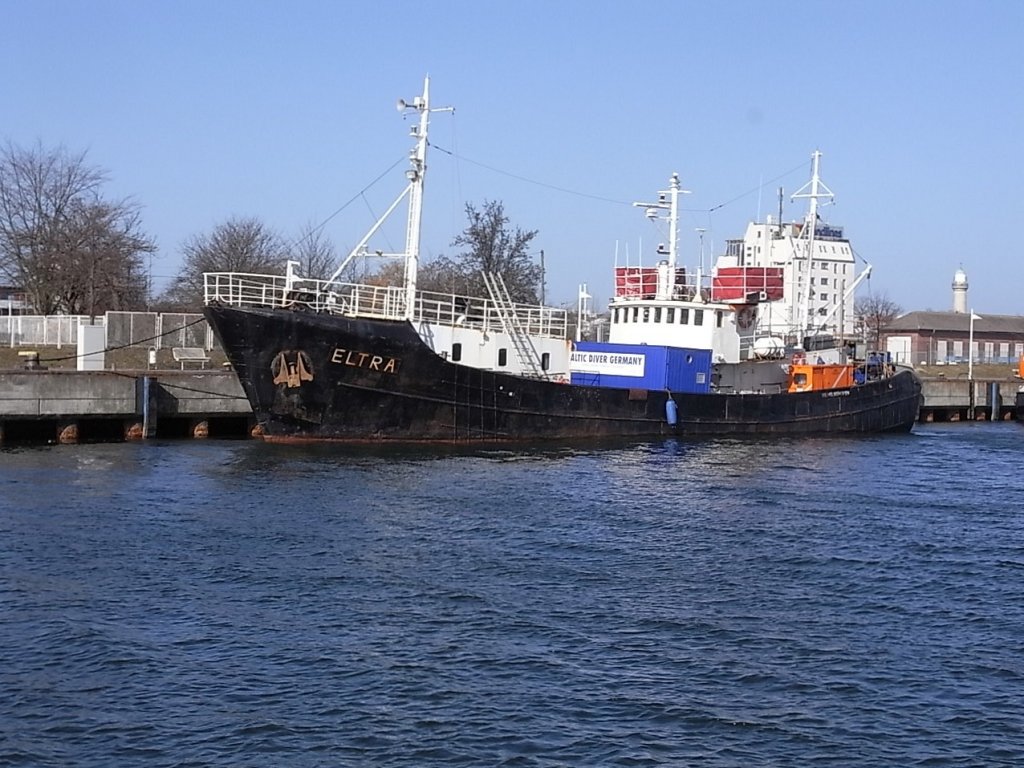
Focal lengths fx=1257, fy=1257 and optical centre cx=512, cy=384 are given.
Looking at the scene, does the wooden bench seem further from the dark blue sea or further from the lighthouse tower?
the lighthouse tower

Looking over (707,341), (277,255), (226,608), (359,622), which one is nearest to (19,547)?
(226,608)

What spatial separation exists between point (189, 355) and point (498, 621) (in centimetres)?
3028

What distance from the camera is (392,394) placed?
34281mm

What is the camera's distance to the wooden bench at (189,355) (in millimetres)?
43688

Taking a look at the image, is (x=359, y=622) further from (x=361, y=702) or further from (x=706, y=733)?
(x=706, y=733)

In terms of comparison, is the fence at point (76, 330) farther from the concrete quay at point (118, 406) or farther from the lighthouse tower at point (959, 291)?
the lighthouse tower at point (959, 291)

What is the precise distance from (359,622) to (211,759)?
186 inches

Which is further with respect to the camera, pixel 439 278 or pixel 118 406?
pixel 439 278

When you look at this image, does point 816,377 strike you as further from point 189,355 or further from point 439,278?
point 439,278

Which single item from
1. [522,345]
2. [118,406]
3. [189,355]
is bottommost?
[118,406]

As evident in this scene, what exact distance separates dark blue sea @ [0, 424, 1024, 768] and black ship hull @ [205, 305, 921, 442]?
4.44m

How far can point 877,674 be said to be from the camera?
1450 cm

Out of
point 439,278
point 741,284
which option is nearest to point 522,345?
point 741,284

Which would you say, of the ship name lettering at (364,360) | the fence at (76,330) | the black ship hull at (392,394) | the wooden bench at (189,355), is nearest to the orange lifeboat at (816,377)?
the black ship hull at (392,394)
